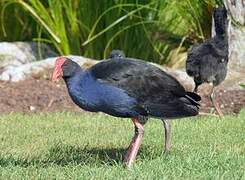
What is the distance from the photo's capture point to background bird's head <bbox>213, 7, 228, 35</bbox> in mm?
10641

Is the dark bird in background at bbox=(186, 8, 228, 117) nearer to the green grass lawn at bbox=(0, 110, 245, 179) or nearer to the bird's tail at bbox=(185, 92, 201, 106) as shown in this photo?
the green grass lawn at bbox=(0, 110, 245, 179)

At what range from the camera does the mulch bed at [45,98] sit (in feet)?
37.1

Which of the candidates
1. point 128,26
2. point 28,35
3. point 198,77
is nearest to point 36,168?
point 198,77

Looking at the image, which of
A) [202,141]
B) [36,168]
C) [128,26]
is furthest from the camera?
[128,26]

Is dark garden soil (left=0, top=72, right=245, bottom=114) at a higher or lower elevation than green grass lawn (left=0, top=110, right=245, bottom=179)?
lower

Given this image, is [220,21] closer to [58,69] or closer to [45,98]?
[45,98]

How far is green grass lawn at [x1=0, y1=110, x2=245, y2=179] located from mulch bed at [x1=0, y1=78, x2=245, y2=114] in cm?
69

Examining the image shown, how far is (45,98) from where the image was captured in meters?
11.7

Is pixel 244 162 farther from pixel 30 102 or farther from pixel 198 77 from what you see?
pixel 30 102

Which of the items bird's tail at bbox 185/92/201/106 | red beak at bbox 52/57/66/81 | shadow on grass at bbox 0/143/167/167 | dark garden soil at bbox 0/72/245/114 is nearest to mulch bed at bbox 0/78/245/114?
dark garden soil at bbox 0/72/245/114

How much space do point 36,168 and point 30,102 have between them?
4622 mm

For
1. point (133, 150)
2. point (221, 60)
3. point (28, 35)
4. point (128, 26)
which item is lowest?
point (28, 35)

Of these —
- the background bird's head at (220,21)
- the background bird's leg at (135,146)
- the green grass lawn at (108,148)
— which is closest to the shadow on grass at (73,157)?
the green grass lawn at (108,148)

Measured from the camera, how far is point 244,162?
7.07 m
